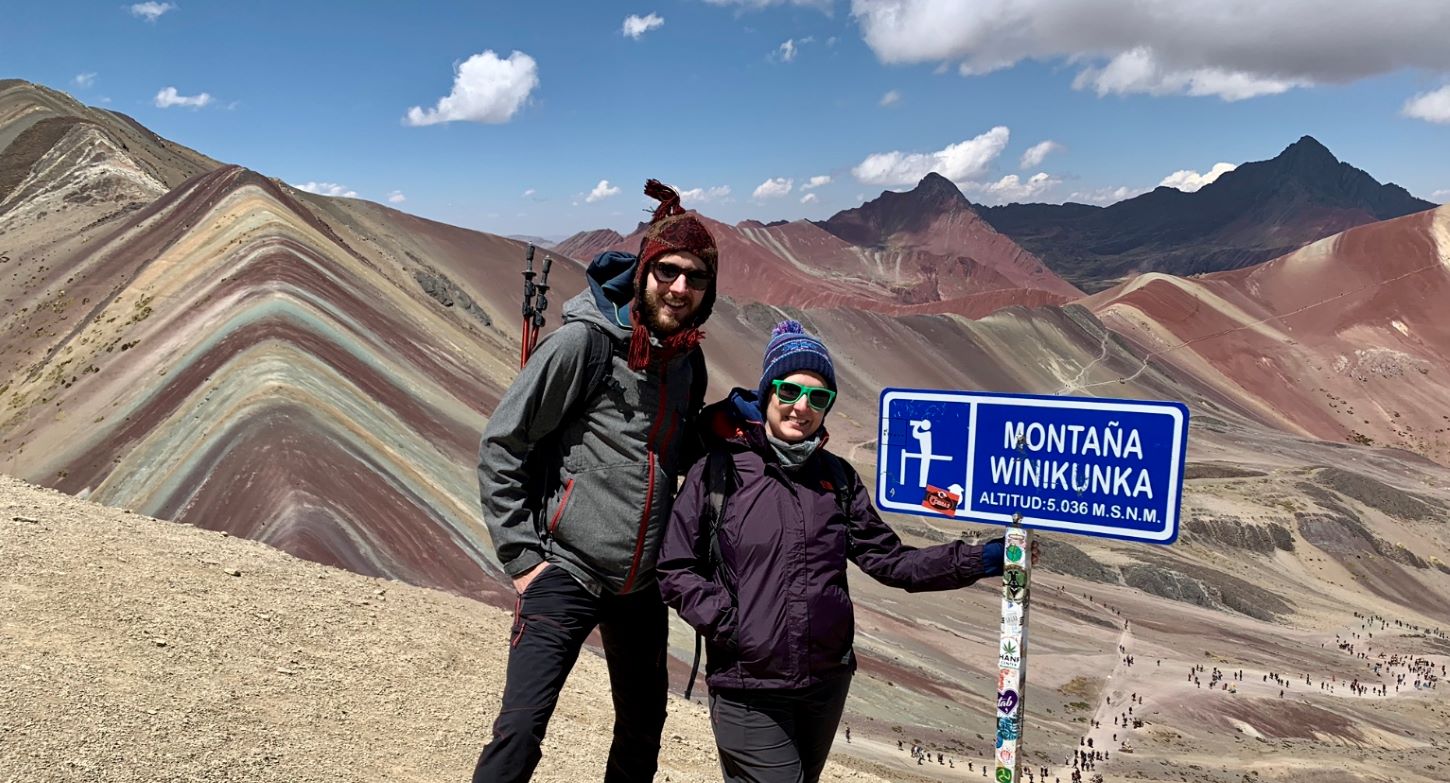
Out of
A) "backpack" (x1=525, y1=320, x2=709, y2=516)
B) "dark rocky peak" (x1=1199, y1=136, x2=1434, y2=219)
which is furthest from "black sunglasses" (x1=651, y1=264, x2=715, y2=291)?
"dark rocky peak" (x1=1199, y1=136, x2=1434, y2=219)

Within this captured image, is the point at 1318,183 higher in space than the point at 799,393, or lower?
higher

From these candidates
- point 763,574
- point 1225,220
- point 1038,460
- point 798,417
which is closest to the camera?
point 763,574

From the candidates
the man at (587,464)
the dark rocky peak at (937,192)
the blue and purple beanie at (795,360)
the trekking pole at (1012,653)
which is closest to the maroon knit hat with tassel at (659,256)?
the man at (587,464)

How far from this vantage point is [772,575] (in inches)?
102

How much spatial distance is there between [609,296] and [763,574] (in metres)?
1.00

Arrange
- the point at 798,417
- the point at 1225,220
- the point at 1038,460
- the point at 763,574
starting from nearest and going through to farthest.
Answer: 1. the point at 763,574
2. the point at 798,417
3. the point at 1038,460
4. the point at 1225,220

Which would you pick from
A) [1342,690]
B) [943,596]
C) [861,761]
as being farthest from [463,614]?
[1342,690]

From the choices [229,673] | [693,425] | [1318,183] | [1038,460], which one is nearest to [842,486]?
[693,425]

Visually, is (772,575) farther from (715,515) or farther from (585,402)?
(585,402)

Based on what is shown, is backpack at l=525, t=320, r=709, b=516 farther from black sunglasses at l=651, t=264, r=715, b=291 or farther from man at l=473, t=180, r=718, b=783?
black sunglasses at l=651, t=264, r=715, b=291

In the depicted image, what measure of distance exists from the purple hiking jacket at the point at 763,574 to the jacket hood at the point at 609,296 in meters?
0.48

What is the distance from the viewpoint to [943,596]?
84.0 feet

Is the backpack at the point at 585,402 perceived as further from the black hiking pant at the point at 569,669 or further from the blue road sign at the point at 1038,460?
the blue road sign at the point at 1038,460

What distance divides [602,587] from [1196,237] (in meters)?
198
